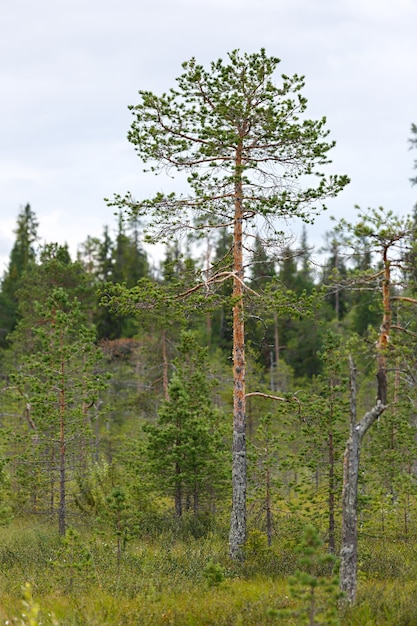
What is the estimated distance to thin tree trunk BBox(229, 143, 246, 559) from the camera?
13500mm

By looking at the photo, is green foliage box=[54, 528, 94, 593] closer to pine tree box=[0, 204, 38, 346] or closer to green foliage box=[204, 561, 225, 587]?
green foliage box=[204, 561, 225, 587]

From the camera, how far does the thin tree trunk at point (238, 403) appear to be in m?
13.5

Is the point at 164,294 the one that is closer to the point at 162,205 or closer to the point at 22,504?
the point at 162,205

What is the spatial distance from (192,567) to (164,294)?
20.0 feet

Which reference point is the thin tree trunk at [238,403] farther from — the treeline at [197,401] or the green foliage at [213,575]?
the green foliage at [213,575]

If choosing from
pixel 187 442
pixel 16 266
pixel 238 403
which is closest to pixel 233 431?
pixel 238 403

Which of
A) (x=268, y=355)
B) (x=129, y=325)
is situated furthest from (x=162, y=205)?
Answer: (x=268, y=355)

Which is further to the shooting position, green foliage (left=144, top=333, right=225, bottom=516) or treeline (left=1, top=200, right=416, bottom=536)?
green foliage (left=144, top=333, right=225, bottom=516)

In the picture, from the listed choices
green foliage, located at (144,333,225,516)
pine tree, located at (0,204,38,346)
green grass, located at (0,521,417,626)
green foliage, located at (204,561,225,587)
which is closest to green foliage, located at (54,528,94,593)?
green grass, located at (0,521,417,626)

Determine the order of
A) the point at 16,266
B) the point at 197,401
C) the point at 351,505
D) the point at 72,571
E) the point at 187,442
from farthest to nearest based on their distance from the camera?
1. the point at 16,266
2. the point at 197,401
3. the point at 187,442
4. the point at 72,571
5. the point at 351,505

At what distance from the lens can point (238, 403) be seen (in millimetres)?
13852

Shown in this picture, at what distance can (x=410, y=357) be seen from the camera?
9984 mm

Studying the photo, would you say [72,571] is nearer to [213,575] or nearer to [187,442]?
[213,575]

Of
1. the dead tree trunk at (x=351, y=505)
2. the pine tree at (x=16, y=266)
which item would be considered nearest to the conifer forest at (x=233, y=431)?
the dead tree trunk at (x=351, y=505)
